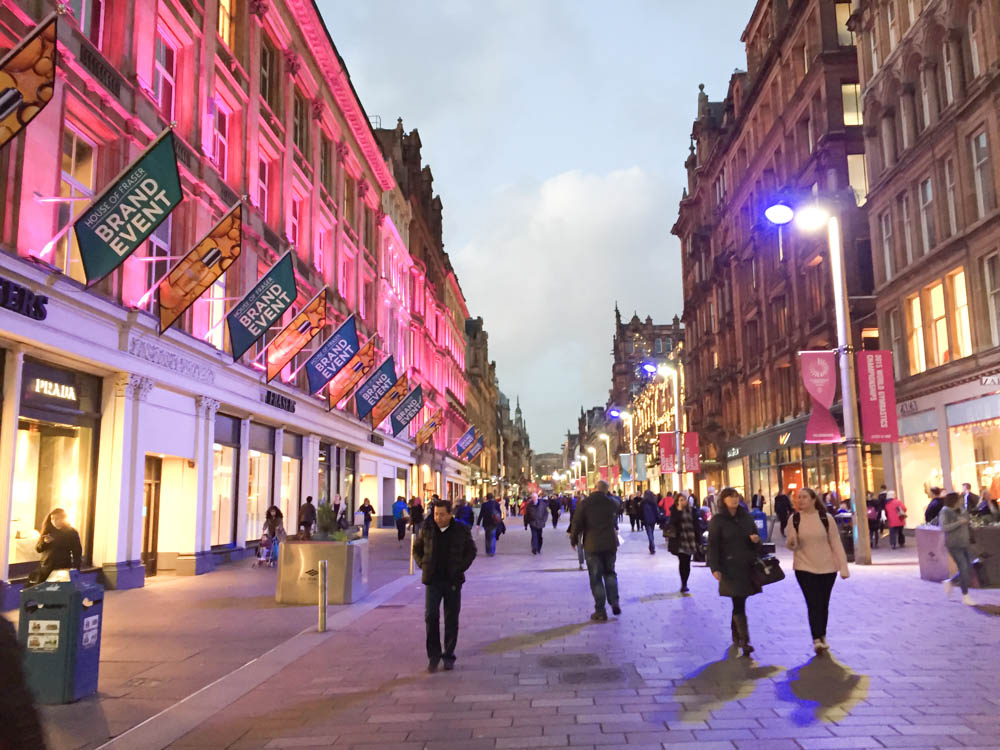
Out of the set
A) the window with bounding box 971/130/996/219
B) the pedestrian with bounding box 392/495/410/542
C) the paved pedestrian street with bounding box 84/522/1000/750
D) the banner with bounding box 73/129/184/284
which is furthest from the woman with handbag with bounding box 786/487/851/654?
the pedestrian with bounding box 392/495/410/542

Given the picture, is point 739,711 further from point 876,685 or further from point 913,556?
point 913,556

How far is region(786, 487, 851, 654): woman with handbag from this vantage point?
913cm

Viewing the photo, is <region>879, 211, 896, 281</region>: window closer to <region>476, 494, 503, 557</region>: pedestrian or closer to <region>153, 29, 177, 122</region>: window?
<region>476, 494, 503, 557</region>: pedestrian

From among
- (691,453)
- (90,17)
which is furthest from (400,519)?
(90,17)

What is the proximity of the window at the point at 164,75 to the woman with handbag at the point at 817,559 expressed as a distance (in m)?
16.3

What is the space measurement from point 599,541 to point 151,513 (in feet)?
39.8

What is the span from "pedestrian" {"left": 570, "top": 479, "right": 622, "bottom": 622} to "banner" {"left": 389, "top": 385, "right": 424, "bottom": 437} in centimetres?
2285

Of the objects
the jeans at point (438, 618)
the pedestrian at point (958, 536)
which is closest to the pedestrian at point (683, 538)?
the pedestrian at point (958, 536)

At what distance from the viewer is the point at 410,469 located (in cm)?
5544

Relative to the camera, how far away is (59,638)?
744 cm

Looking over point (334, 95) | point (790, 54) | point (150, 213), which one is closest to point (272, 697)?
point (150, 213)

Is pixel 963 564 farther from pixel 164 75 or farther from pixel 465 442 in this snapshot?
pixel 465 442

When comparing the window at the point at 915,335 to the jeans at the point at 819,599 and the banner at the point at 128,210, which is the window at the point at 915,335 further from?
the banner at the point at 128,210

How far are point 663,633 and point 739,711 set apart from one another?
160 inches
